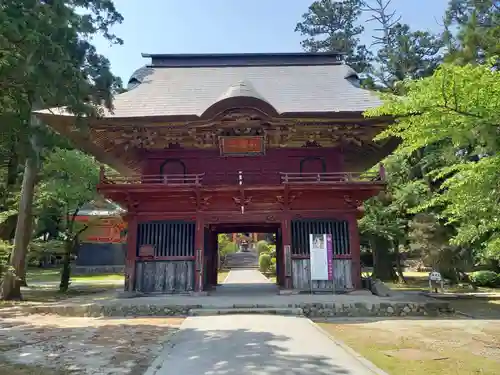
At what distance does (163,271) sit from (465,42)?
56.0ft

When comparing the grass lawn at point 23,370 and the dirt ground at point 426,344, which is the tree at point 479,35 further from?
the grass lawn at point 23,370

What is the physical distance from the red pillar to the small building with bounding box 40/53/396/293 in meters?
0.03

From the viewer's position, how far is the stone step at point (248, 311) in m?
9.62

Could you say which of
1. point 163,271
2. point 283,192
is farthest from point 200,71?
point 163,271

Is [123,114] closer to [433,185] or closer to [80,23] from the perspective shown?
[80,23]

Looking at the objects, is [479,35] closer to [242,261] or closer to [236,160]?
[236,160]

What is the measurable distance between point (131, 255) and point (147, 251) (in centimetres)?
54

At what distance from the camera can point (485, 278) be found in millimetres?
19109

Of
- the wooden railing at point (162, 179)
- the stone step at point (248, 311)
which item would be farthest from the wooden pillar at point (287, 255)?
the wooden railing at point (162, 179)

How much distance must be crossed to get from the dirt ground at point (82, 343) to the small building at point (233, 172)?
308 cm

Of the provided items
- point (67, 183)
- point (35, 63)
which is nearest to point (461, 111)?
point (35, 63)

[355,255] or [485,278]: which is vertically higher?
[355,255]

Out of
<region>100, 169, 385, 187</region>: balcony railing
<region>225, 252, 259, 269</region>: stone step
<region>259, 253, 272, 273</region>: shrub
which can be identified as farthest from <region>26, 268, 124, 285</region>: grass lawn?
<region>100, 169, 385, 187</region>: balcony railing

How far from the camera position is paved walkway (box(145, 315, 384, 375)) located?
16.2 ft
